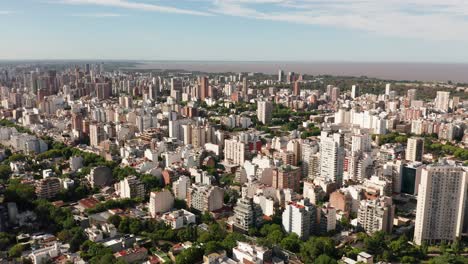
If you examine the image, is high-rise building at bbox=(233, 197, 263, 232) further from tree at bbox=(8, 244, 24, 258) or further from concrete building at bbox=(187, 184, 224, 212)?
tree at bbox=(8, 244, 24, 258)

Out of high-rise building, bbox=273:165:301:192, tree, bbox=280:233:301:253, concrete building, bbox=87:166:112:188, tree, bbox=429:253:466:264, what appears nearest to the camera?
tree, bbox=429:253:466:264

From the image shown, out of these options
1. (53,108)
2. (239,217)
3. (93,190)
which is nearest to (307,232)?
(239,217)

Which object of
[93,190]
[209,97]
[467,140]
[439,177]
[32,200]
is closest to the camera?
[439,177]

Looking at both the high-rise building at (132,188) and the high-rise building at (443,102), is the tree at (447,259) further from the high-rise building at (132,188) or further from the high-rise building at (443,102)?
the high-rise building at (443,102)

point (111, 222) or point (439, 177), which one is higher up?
point (439, 177)

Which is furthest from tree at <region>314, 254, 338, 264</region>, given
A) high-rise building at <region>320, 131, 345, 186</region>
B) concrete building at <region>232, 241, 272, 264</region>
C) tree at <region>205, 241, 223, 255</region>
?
high-rise building at <region>320, 131, 345, 186</region>

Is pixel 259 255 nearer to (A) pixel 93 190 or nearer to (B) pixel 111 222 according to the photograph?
(B) pixel 111 222

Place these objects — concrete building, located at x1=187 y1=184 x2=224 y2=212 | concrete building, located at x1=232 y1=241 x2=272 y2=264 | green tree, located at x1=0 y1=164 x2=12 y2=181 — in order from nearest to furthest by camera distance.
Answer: concrete building, located at x1=232 y1=241 x2=272 y2=264 < concrete building, located at x1=187 y1=184 x2=224 y2=212 < green tree, located at x1=0 y1=164 x2=12 y2=181
